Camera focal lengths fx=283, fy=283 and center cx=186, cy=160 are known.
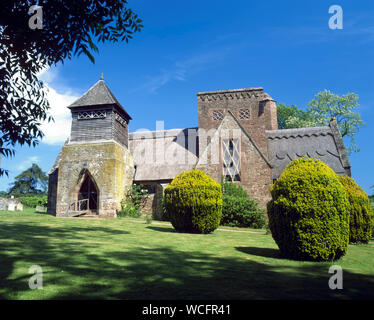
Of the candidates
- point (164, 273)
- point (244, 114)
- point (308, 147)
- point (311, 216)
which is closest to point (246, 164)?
point (308, 147)

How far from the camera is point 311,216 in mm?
7652

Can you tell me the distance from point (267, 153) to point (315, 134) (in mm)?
4645

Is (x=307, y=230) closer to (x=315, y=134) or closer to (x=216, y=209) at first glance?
(x=216, y=209)

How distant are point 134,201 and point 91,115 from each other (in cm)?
805

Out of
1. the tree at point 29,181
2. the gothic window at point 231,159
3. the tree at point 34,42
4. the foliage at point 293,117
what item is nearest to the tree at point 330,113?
the foliage at point 293,117

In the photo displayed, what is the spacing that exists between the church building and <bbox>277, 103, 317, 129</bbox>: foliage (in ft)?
37.3

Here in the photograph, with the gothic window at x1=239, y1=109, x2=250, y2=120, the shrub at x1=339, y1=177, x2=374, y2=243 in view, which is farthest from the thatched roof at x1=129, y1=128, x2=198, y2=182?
the shrub at x1=339, y1=177, x2=374, y2=243

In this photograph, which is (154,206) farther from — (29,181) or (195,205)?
(29,181)

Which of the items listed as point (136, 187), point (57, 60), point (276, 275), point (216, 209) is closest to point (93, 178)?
point (136, 187)

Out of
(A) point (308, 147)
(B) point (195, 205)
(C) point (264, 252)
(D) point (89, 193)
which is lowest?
(C) point (264, 252)

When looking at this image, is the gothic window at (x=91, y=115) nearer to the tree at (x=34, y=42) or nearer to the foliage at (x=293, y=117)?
the tree at (x=34, y=42)

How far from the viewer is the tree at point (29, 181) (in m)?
62.5

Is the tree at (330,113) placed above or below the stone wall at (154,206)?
above

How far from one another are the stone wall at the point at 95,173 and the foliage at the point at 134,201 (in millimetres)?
636
